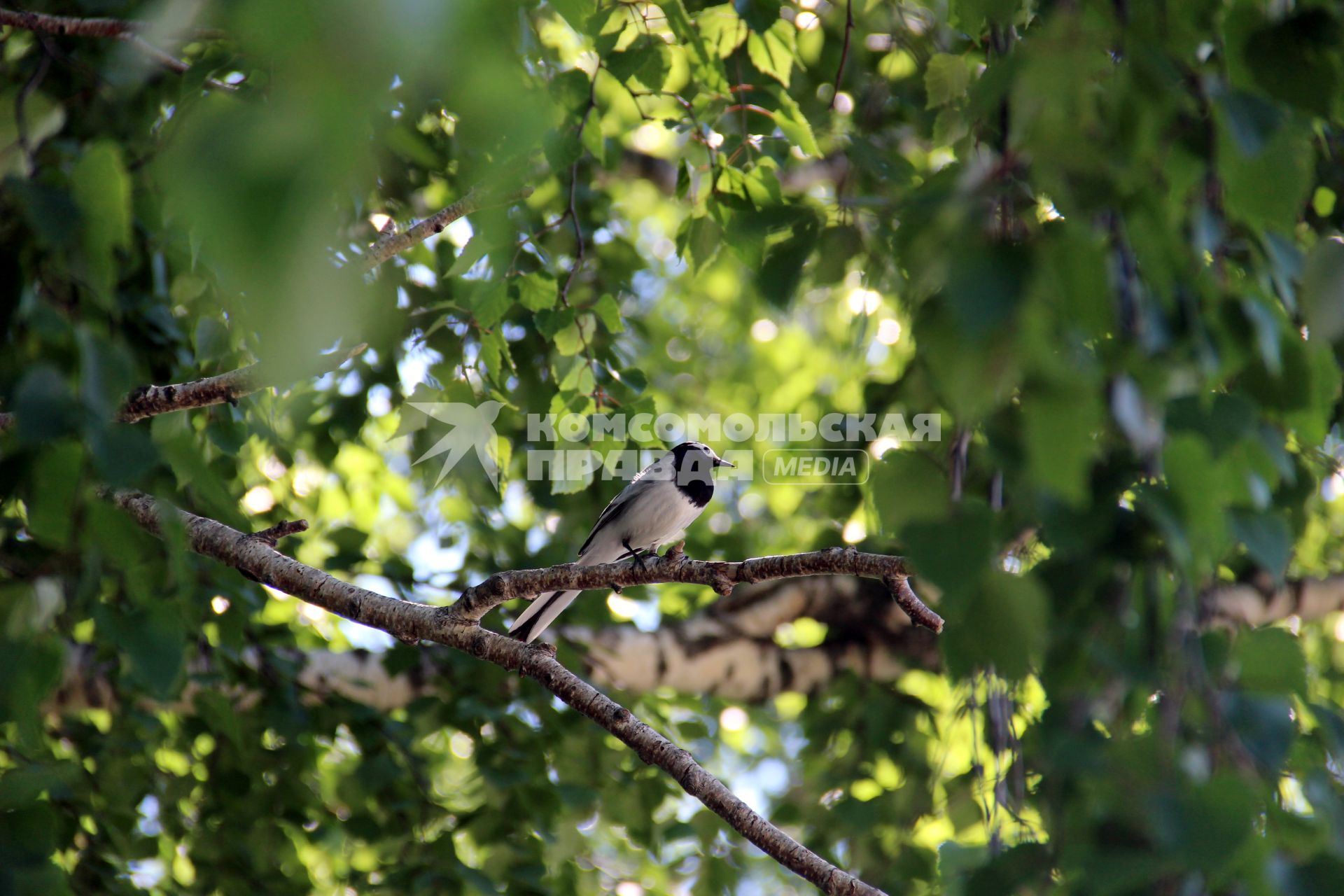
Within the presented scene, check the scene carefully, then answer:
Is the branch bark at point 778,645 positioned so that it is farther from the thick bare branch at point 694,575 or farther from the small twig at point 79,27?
the small twig at point 79,27

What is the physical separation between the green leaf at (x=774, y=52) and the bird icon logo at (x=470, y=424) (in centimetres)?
93

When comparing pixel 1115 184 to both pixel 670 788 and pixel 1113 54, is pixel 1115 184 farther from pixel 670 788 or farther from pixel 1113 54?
pixel 670 788

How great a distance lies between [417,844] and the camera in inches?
105

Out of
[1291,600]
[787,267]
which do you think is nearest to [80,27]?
[787,267]

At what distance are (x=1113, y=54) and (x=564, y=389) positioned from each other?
1438 mm

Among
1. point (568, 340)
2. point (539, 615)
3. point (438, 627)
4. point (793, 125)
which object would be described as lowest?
point (539, 615)

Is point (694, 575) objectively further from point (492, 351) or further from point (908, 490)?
point (908, 490)

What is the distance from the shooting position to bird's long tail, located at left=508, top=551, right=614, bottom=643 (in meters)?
2.87

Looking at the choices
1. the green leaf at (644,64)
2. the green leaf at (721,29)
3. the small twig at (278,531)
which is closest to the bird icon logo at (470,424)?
the small twig at (278,531)

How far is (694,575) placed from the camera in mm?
1898

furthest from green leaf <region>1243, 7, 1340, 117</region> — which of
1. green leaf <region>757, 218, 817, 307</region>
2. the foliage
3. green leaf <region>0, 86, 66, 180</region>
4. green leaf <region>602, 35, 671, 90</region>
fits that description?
green leaf <region>602, 35, 671, 90</region>

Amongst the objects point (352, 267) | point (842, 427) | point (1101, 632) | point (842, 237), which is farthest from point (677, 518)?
point (352, 267)

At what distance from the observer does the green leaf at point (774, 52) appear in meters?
2.05

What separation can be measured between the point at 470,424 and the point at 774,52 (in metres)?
1.07
